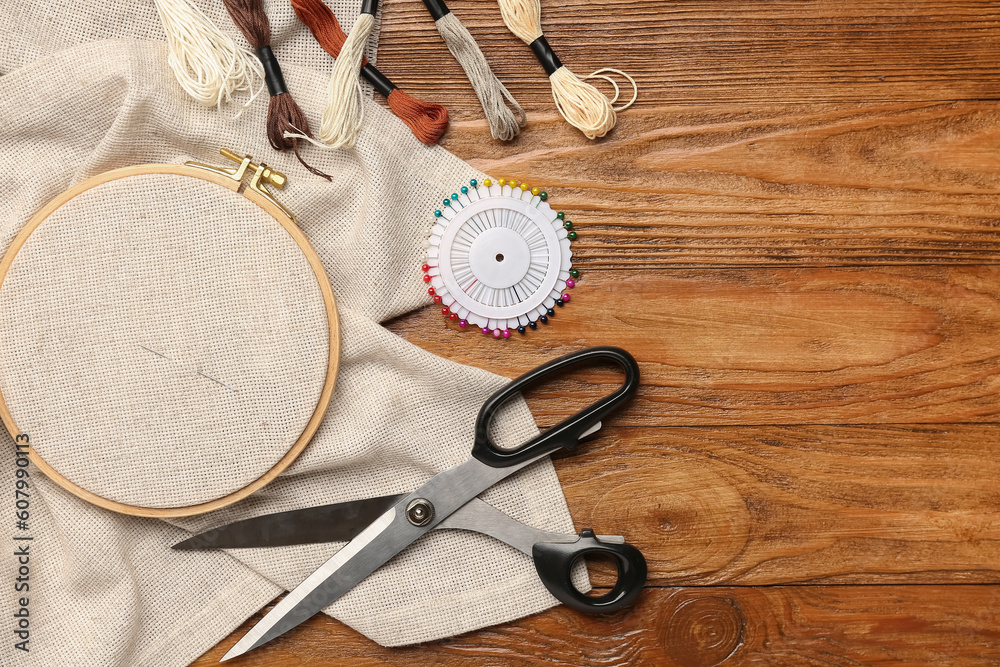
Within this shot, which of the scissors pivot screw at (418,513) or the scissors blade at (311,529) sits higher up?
the scissors pivot screw at (418,513)

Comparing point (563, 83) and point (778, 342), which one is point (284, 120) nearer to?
point (563, 83)

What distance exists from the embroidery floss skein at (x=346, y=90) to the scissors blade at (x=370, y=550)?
12.9 inches

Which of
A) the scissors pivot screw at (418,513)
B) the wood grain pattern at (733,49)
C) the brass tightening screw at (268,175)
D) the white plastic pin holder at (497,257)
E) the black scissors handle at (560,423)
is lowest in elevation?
the scissors pivot screw at (418,513)

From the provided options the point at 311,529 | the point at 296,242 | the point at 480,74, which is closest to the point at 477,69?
the point at 480,74

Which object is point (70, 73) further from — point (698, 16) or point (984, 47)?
point (984, 47)

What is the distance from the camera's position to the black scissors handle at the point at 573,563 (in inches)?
26.6

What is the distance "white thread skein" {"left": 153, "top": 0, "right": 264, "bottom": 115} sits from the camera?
654 millimetres

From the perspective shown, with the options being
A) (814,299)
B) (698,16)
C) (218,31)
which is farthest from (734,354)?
(218,31)

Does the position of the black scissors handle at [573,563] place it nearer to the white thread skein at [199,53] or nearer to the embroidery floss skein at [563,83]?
the embroidery floss skein at [563,83]

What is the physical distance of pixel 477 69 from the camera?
0.68m

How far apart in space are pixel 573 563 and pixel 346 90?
1.59 ft

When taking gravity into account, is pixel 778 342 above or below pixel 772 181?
below

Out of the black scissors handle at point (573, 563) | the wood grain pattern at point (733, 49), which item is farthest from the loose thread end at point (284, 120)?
the black scissors handle at point (573, 563)

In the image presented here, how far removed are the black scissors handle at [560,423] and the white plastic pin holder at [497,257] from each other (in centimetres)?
6
